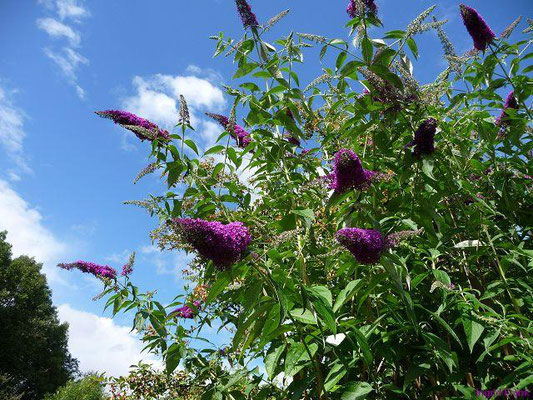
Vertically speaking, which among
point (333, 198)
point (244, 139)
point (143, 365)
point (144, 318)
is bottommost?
point (143, 365)

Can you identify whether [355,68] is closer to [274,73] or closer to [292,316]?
[274,73]

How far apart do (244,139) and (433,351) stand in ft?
5.64

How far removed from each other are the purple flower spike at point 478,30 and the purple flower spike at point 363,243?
192cm

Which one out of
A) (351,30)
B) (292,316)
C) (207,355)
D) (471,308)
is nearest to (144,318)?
(207,355)

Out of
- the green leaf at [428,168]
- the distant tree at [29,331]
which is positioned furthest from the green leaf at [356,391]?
the distant tree at [29,331]

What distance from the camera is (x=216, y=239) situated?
1.39 m

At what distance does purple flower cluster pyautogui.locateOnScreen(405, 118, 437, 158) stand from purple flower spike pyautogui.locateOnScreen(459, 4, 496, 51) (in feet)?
3.79

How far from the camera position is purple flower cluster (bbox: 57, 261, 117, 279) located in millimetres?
2538

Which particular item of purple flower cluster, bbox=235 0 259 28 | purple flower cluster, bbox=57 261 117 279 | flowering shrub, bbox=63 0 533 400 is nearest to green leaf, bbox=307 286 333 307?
flowering shrub, bbox=63 0 533 400

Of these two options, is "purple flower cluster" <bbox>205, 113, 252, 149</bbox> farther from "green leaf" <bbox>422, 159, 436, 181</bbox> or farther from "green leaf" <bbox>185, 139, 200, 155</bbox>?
"green leaf" <bbox>422, 159, 436, 181</bbox>

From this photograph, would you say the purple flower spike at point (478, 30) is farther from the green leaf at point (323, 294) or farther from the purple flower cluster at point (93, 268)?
the purple flower cluster at point (93, 268)

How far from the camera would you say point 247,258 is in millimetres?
1482

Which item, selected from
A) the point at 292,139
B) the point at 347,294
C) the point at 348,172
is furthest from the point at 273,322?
the point at 292,139

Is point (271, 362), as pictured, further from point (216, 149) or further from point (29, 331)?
point (29, 331)
